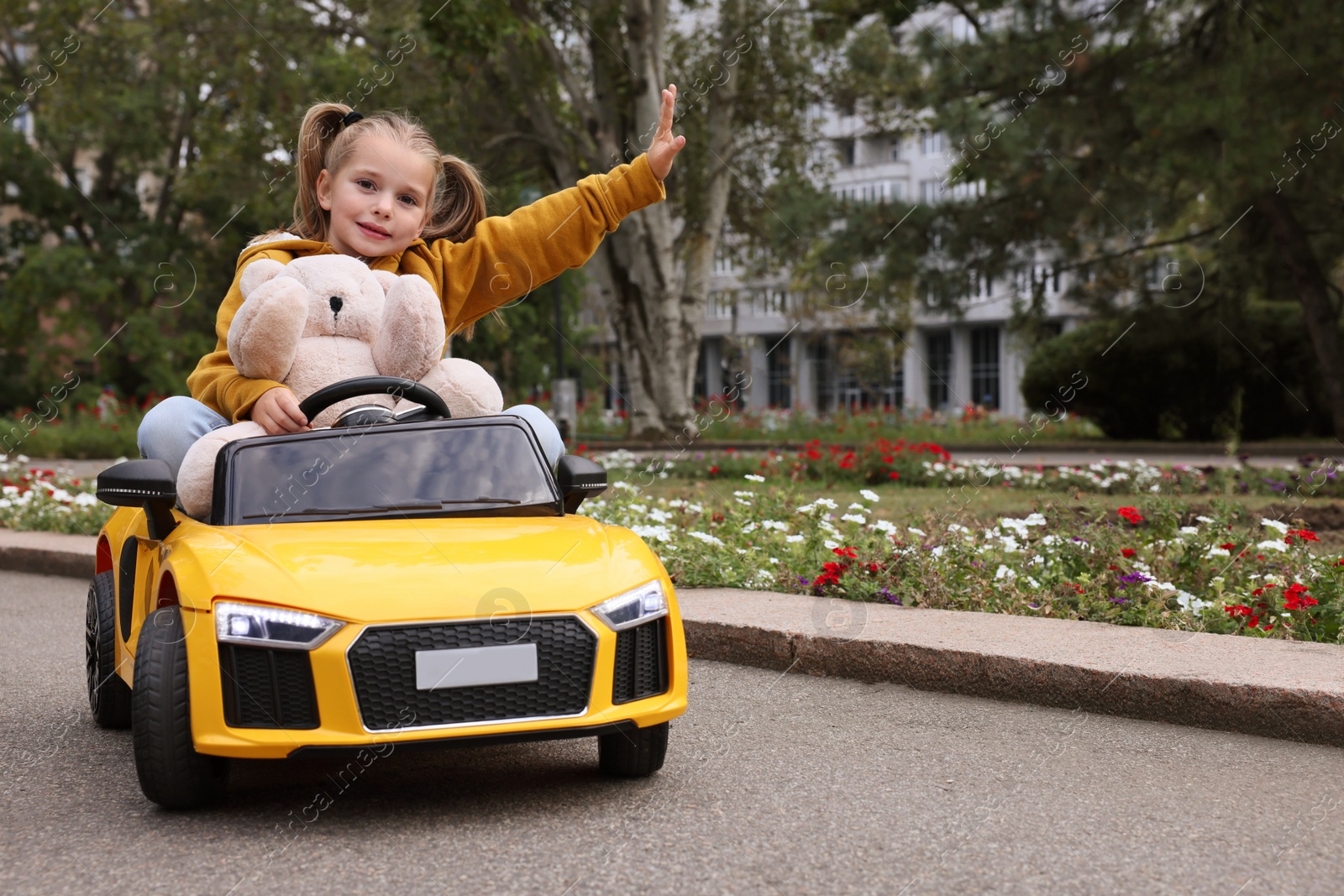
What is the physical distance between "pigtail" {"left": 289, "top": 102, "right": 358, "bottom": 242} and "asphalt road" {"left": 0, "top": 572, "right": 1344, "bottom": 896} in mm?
2052

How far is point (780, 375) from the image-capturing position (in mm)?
75625

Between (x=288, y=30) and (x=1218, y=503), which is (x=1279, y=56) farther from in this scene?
(x=288, y=30)

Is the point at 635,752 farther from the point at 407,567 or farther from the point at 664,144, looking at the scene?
the point at 664,144

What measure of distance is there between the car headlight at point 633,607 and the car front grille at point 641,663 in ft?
0.08

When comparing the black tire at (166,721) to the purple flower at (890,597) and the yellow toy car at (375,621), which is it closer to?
the yellow toy car at (375,621)

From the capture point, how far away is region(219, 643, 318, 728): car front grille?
11.8 feet

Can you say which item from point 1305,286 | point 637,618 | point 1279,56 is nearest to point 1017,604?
point 637,618

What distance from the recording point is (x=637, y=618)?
391cm

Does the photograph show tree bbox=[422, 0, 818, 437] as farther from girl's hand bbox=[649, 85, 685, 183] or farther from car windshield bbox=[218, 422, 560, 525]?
car windshield bbox=[218, 422, 560, 525]

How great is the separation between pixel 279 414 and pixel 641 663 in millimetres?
1476

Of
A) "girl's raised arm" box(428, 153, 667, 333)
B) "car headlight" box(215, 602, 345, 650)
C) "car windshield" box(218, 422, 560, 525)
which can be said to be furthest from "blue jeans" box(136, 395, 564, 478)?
"car headlight" box(215, 602, 345, 650)

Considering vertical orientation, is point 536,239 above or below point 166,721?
above

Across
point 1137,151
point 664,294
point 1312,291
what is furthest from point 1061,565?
point 664,294

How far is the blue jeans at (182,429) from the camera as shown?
478 centimetres
